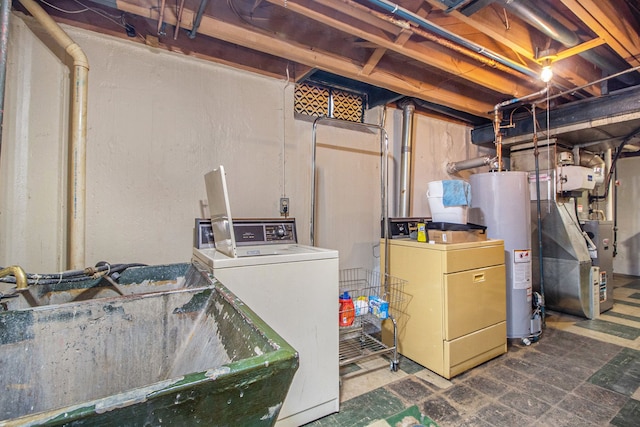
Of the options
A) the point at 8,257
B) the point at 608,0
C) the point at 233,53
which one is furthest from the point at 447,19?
the point at 8,257

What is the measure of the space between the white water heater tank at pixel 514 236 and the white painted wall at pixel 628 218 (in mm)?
4293

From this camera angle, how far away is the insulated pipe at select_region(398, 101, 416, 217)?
2.90 meters

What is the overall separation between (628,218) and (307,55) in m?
6.33

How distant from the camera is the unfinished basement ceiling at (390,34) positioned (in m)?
1.66

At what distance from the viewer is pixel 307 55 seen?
6.63 feet

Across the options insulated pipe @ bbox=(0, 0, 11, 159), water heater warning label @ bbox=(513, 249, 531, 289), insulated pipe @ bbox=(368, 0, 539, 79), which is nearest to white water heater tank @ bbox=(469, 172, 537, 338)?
water heater warning label @ bbox=(513, 249, 531, 289)

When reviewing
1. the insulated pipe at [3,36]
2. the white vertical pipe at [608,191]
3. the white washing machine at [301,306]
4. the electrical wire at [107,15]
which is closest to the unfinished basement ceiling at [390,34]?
the electrical wire at [107,15]

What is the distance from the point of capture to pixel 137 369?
1139mm

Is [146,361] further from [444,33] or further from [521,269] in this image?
[521,269]

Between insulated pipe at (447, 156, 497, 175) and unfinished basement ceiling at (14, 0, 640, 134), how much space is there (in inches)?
25.8

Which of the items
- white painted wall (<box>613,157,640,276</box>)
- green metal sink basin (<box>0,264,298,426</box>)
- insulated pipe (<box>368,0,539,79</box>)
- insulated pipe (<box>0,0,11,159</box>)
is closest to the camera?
green metal sink basin (<box>0,264,298,426</box>)

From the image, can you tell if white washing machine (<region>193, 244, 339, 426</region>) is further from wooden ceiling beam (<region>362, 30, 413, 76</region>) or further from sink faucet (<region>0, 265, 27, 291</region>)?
wooden ceiling beam (<region>362, 30, 413, 76</region>)

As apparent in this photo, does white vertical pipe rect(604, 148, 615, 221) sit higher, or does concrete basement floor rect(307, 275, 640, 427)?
white vertical pipe rect(604, 148, 615, 221)

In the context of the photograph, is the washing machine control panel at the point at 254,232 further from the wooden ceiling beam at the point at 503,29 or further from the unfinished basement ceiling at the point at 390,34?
the wooden ceiling beam at the point at 503,29
